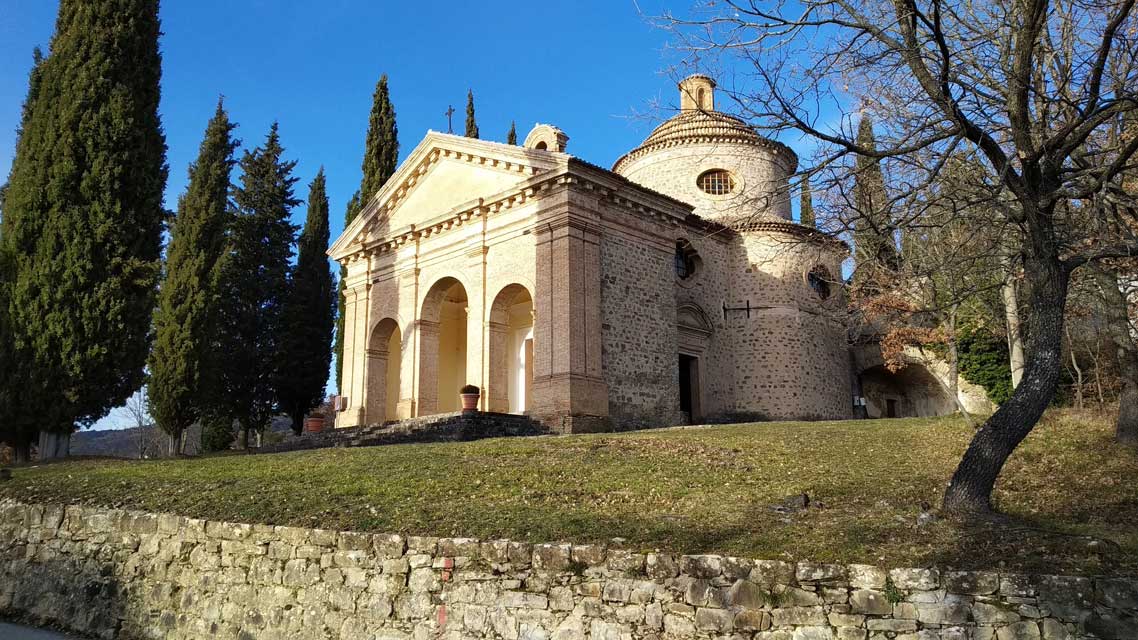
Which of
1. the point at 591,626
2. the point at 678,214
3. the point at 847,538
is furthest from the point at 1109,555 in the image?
the point at 678,214

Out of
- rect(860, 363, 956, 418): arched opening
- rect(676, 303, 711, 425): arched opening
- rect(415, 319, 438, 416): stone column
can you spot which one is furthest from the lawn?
rect(860, 363, 956, 418): arched opening

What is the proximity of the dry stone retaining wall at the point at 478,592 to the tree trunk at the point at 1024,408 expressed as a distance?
6.89 ft

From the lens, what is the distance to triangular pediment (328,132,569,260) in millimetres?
21781

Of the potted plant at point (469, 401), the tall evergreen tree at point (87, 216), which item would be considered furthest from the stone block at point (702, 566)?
the tall evergreen tree at point (87, 216)

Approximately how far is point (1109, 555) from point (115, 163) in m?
19.9

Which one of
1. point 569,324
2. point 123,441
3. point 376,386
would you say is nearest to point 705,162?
point 569,324

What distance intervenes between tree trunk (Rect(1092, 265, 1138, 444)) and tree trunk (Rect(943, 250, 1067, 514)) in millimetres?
3305

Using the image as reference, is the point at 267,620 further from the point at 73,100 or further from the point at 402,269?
the point at 402,269

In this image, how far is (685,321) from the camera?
24.5 metres

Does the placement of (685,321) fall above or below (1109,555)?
above

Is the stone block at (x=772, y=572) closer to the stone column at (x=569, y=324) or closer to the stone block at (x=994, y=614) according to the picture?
the stone block at (x=994, y=614)

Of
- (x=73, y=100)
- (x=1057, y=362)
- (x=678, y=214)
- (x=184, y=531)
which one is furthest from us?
(x=678, y=214)

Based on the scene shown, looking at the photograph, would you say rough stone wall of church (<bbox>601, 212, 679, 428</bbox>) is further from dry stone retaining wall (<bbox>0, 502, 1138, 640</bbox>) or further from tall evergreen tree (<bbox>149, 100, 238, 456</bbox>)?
dry stone retaining wall (<bbox>0, 502, 1138, 640</bbox>)

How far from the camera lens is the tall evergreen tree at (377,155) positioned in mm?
31250
